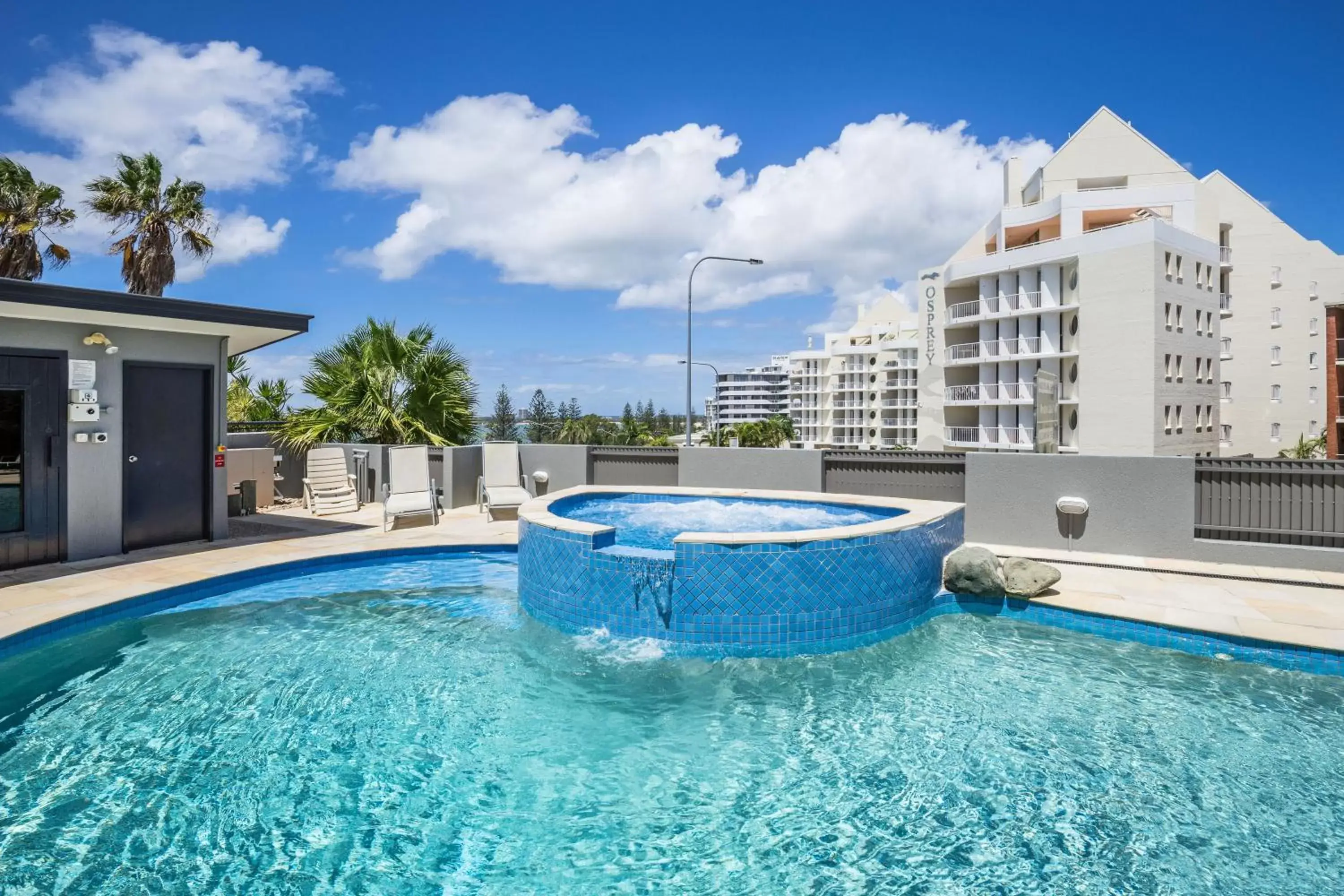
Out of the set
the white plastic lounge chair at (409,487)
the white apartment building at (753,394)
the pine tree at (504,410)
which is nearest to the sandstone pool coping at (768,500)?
the white plastic lounge chair at (409,487)

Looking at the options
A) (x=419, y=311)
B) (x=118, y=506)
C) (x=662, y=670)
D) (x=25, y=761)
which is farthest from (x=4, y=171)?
(x=662, y=670)

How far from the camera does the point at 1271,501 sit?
338 inches

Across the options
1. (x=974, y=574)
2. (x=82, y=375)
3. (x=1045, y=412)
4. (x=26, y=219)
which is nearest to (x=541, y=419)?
(x=26, y=219)

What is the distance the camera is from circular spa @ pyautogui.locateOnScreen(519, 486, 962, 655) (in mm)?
6297

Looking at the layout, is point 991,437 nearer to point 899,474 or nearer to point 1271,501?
point 899,474

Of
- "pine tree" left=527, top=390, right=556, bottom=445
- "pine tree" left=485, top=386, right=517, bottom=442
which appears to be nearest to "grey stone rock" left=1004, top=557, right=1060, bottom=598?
"pine tree" left=485, top=386, right=517, bottom=442

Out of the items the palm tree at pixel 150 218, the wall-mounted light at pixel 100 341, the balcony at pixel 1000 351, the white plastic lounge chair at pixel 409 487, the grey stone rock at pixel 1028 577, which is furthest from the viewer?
the balcony at pixel 1000 351

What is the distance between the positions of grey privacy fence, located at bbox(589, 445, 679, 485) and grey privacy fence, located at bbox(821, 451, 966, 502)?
292 cm

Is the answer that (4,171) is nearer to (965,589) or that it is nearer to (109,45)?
(109,45)

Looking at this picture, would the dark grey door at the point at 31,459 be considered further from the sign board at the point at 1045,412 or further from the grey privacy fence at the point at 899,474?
the sign board at the point at 1045,412

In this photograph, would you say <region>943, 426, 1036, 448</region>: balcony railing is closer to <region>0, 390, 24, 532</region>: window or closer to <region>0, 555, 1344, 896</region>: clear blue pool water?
<region>0, 555, 1344, 896</region>: clear blue pool water

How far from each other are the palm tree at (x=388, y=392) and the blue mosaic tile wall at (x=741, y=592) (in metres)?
9.09

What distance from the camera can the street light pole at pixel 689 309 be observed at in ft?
63.8

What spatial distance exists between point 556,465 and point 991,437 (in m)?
33.4
